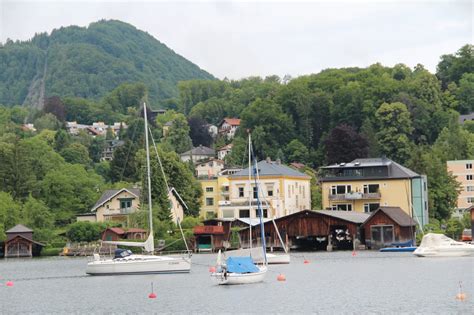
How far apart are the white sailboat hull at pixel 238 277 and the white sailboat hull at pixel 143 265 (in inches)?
409

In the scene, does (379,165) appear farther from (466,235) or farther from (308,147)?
(308,147)

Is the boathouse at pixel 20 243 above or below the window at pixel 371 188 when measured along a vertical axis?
below

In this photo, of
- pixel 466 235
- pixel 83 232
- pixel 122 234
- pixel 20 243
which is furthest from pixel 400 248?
pixel 20 243

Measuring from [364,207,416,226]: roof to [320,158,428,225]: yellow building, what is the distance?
29.3ft

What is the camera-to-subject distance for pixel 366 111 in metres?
174

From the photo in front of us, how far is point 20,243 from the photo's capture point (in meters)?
120

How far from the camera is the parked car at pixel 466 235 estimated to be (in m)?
112

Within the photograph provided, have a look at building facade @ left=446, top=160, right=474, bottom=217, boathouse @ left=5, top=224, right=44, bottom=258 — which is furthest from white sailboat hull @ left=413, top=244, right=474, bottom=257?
building facade @ left=446, top=160, right=474, bottom=217

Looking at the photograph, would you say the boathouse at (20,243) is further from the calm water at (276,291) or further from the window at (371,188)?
the window at (371,188)

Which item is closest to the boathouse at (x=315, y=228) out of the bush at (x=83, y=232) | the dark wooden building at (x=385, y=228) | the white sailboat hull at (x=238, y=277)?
the dark wooden building at (x=385, y=228)

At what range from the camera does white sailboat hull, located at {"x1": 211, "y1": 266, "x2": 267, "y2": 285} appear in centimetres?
6444

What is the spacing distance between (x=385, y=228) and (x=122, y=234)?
2988 centimetres

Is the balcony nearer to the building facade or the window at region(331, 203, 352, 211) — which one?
the window at region(331, 203, 352, 211)

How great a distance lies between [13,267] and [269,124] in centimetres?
8958
